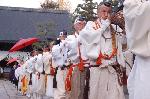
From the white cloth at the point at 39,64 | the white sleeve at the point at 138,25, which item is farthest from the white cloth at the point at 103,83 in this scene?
the white cloth at the point at 39,64

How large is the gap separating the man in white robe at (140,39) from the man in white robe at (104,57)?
1.81 meters

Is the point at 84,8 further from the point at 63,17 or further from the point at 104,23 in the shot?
the point at 104,23

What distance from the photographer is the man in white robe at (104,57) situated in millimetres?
6695

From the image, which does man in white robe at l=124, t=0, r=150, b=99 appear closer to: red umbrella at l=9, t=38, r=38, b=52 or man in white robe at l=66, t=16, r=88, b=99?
man in white robe at l=66, t=16, r=88, b=99

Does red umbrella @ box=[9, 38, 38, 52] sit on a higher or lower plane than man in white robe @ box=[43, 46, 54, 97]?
higher

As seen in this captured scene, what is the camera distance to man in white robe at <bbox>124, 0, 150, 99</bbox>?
466cm

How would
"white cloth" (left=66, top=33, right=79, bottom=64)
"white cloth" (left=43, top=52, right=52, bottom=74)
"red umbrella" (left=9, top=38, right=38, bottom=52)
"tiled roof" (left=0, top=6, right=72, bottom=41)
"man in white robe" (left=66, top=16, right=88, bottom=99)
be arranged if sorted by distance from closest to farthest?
1. "man in white robe" (left=66, top=16, right=88, bottom=99)
2. "white cloth" (left=66, top=33, right=79, bottom=64)
3. "white cloth" (left=43, top=52, right=52, bottom=74)
4. "red umbrella" (left=9, top=38, right=38, bottom=52)
5. "tiled roof" (left=0, top=6, right=72, bottom=41)

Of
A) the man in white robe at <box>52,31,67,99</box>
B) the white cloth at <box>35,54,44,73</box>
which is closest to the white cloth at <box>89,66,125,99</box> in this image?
the man in white robe at <box>52,31,67,99</box>

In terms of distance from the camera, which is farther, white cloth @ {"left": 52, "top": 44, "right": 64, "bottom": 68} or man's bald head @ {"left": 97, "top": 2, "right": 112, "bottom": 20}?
white cloth @ {"left": 52, "top": 44, "right": 64, "bottom": 68}

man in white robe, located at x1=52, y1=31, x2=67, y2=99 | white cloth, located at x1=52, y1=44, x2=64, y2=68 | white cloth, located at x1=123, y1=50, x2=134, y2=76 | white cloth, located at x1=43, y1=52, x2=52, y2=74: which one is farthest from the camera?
white cloth, located at x1=43, y1=52, x2=52, y2=74

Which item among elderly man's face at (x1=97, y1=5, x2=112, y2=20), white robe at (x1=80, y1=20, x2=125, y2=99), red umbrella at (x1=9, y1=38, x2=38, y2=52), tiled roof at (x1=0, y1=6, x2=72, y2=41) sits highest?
tiled roof at (x1=0, y1=6, x2=72, y2=41)

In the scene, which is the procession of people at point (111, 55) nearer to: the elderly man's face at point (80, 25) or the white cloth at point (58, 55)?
the elderly man's face at point (80, 25)

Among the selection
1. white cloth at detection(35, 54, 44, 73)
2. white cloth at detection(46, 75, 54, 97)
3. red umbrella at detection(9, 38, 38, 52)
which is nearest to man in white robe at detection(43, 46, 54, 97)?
white cloth at detection(46, 75, 54, 97)

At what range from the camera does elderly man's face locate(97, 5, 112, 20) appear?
6671mm
